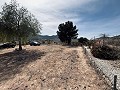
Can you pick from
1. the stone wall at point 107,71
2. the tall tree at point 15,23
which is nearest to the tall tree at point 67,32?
the tall tree at point 15,23

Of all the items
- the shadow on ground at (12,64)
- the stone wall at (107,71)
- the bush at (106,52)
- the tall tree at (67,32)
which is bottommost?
the shadow on ground at (12,64)

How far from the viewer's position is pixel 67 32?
2452 inches

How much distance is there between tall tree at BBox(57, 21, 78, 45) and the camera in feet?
203

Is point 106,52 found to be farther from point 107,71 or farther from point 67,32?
point 67,32

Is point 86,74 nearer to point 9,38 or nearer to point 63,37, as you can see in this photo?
point 9,38

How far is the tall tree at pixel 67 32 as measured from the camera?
6188cm

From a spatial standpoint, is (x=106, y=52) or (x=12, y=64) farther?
(x=106, y=52)

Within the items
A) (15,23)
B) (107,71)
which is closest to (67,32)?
(15,23)

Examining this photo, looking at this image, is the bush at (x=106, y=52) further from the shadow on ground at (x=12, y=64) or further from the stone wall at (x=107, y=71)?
the shadow on ground at (x=12, y=64)

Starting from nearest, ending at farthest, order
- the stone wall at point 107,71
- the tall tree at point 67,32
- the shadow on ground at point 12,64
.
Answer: the stone wall at point 107,71 < the shadow on ground at point 12,64 < the tall tree at point 67,32

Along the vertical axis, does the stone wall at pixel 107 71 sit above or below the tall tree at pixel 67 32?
below

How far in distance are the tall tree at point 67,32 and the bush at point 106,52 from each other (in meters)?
34.3

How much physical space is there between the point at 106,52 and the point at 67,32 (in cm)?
3673

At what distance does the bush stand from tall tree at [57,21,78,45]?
34268 mm
